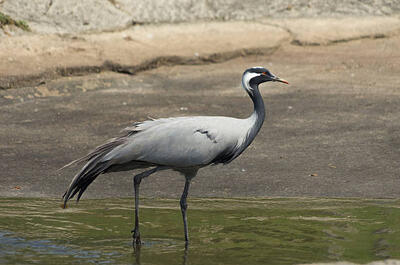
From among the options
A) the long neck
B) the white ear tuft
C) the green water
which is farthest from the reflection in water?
the white ear tuft

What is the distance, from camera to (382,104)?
9.86 meters

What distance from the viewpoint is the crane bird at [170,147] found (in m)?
5.79

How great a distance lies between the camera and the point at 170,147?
588 cm

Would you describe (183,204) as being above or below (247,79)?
below

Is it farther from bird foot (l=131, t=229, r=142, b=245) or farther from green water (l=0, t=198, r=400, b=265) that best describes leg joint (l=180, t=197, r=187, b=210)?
bird foot (l=131, t=229, r=142, b=245)

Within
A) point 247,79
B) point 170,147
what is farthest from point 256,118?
point 170,147

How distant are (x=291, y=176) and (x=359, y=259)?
2409 mm

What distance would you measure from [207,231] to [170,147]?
682mm

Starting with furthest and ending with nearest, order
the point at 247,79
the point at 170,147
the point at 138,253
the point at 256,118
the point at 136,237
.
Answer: the point at 247,79, the point at 256,118, the point at 170,147, the point at 136,237, the point at 138,253

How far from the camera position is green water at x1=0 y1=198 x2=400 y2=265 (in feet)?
17.4

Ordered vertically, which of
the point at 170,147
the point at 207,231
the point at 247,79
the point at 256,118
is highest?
the point at 247,79

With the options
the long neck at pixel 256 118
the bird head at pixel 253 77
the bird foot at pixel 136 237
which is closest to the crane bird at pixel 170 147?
the long neck at pixel 256 118

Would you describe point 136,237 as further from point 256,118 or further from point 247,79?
point 247,79

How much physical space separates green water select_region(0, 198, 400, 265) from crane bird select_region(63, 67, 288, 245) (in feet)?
0.95
